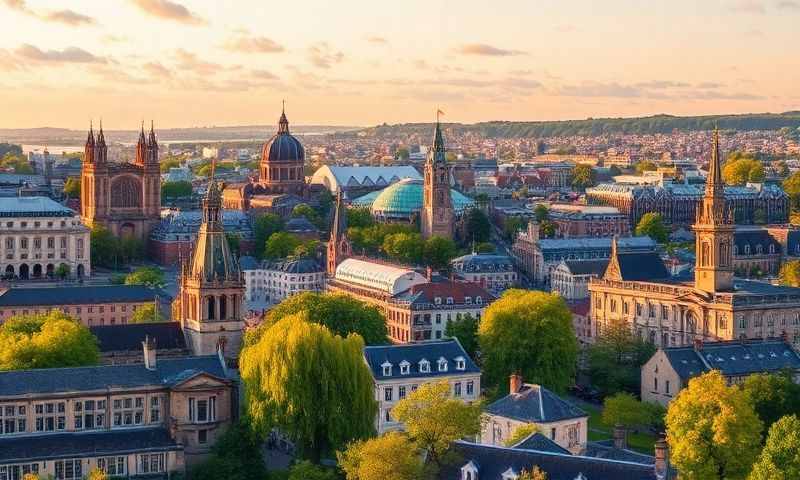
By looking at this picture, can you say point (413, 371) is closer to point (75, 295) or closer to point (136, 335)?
point (136, 335)

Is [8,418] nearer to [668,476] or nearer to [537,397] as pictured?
[537,397]

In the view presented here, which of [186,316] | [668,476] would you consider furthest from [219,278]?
[668,476]

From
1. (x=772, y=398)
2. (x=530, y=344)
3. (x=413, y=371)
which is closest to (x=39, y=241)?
(x=530, y=344)

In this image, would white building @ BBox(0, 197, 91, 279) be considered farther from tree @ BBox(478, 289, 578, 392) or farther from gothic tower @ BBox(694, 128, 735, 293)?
tree @ BBox(478, 289, 578, 392)

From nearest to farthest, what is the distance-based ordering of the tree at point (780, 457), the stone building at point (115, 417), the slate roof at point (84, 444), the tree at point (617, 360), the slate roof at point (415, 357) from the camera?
the tree at point (780, 457)
the slate roof at point (84, 444)
the stone building at point (115, 417)
the slate roof at point (415, 357)
the tree at point (617, 360)

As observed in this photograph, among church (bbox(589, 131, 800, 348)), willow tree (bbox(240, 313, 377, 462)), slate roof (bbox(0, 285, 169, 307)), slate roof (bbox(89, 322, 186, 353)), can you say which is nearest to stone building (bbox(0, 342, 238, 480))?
willow tree (bbox(240, 313, 377, 462))

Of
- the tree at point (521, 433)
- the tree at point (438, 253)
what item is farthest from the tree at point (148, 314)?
the tree at point (438, 253)

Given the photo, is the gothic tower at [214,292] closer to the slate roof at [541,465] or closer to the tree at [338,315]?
the tree at [338,315]
